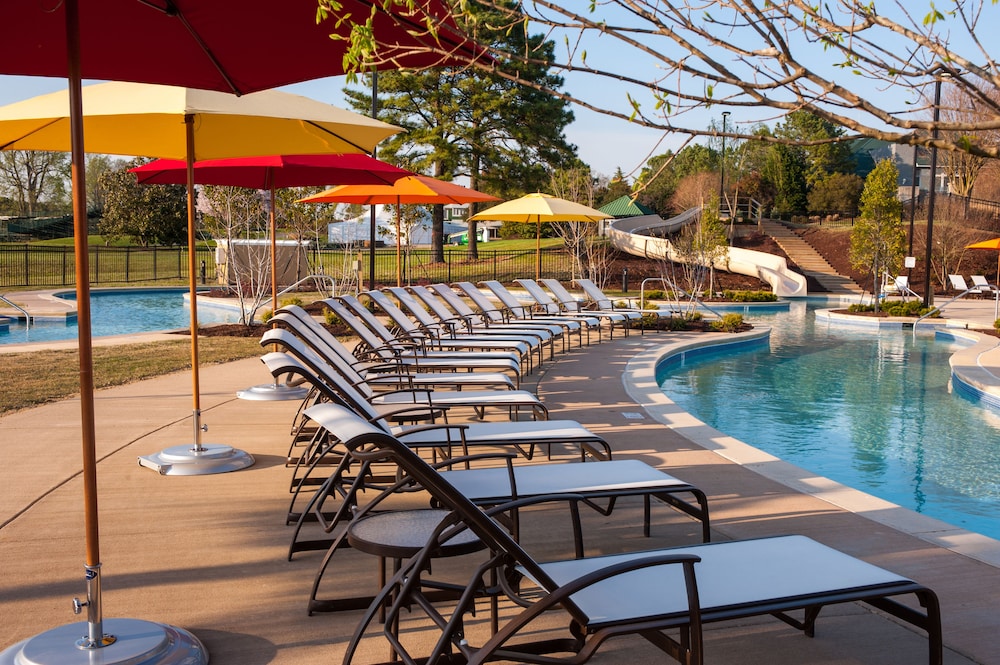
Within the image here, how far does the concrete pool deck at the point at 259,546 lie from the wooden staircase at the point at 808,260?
29034mm

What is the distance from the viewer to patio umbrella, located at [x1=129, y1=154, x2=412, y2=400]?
7723mm

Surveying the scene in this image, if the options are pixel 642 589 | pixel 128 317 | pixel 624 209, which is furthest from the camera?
pixel 624 209

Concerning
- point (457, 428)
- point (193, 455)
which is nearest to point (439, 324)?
point (193, 455)

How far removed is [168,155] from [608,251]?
30752 millimetres

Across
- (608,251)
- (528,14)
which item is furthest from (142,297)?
(528,14)

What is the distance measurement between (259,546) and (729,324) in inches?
514

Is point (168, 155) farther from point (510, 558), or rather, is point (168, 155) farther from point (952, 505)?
point (952, 505)

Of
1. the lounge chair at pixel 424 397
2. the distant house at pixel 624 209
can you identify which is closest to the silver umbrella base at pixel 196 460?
the lounge chair at pixel 424 397

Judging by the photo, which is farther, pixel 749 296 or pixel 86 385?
pixel 749 296

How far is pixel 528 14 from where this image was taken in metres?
2.06

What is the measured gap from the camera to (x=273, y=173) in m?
8.23

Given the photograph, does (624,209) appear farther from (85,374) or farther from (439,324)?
(85,374)

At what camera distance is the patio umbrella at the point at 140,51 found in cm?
293

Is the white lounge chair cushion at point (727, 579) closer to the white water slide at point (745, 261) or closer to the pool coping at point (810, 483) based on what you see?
the pool coping at point (810, 483)
